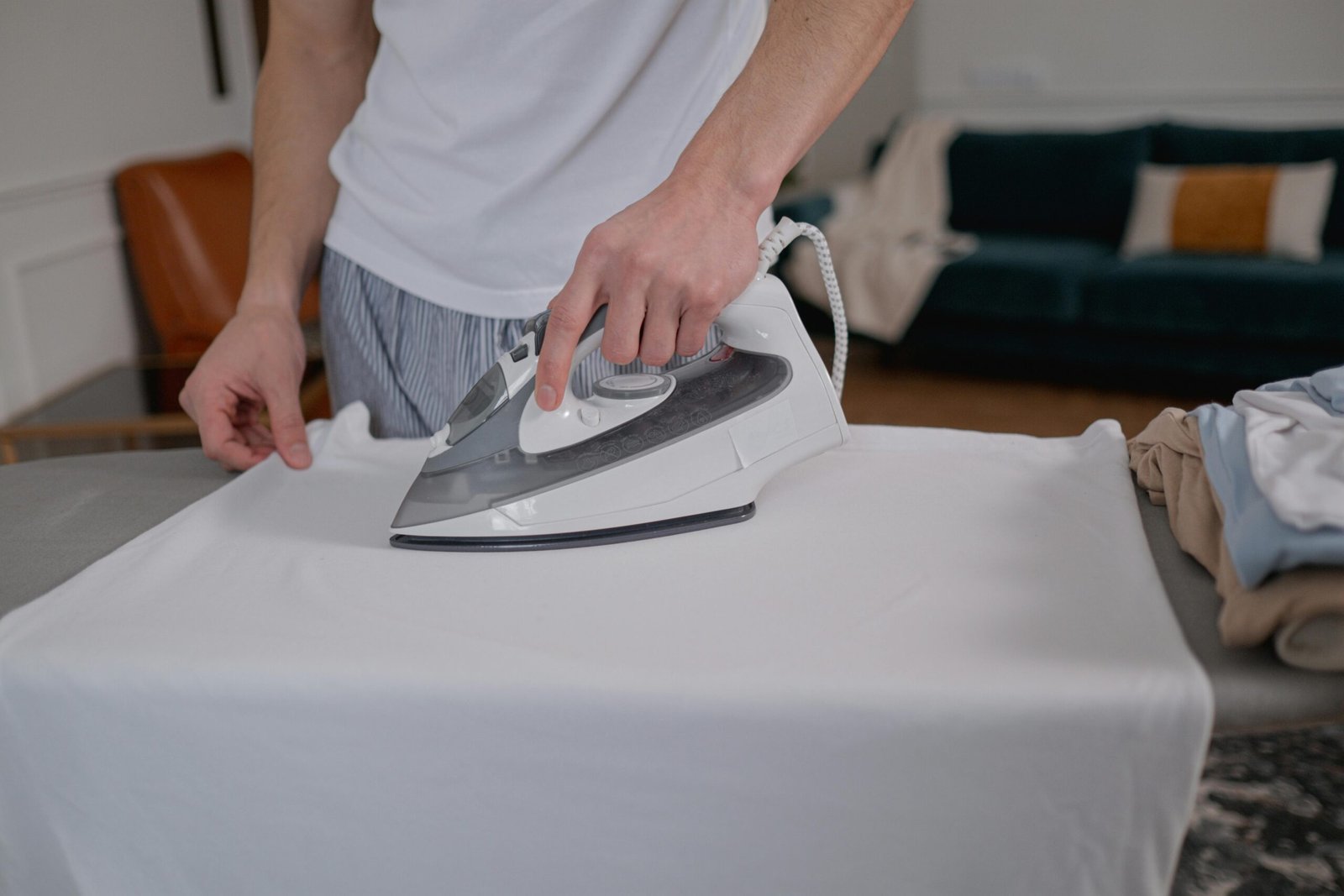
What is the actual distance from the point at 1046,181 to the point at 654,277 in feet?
12.6

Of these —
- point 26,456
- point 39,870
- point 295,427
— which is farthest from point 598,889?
point 26,456

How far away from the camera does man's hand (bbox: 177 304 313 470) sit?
101 cm

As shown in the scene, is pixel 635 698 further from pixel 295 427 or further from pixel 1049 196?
pixel 1049 196

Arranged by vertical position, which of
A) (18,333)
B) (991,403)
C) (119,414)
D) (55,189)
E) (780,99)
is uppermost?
(780,99)

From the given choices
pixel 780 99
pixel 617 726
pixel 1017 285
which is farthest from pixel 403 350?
pixel 1017 285

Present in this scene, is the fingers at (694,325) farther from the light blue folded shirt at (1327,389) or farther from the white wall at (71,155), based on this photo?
the white wall at (71,155)

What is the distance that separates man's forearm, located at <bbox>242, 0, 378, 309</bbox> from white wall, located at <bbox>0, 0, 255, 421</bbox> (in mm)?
1432

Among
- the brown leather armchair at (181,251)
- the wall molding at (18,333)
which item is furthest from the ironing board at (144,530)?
the brown leather armchair at (181,251)

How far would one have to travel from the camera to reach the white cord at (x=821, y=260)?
829 mm

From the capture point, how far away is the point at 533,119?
96cm

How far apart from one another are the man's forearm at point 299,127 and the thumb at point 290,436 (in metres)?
0.15

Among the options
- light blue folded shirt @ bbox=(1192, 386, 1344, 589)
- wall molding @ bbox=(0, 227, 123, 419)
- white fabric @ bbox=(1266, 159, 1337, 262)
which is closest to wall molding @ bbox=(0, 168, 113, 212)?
wall molding @ bbox=(0, 227, 123, 419)

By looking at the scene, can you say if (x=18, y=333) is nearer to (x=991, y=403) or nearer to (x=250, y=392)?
(x=250, y=392)

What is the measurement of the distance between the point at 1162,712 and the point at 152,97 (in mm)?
3088
